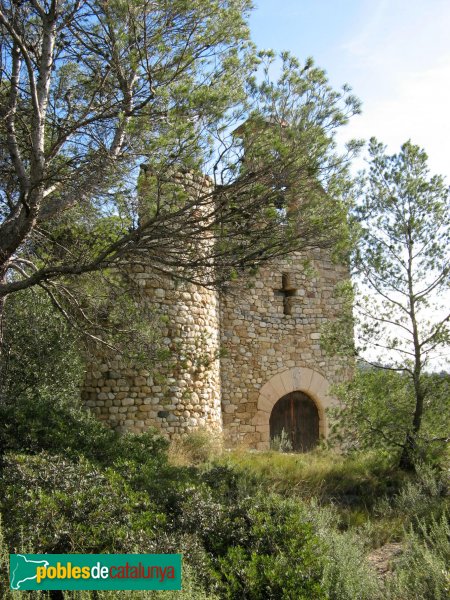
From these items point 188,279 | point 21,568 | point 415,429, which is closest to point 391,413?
point 415,429

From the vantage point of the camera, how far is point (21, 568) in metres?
3.95

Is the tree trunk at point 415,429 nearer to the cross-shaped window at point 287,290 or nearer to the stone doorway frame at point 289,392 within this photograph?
the stone doorway frame at point 289,392

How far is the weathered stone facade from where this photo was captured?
352 inches

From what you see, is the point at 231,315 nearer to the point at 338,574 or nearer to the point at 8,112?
the point at 8,112

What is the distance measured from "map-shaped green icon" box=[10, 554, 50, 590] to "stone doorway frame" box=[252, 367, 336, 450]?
7150 millimetres

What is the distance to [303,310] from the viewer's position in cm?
1191

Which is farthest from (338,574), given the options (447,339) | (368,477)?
(447,339)

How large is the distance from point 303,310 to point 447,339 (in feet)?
15.0

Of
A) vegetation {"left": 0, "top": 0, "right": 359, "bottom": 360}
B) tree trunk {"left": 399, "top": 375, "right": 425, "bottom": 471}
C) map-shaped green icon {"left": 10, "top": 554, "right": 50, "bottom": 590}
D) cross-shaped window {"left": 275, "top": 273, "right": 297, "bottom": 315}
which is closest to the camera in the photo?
map-shaped green icon {"left": 10, "top": 554, "right": 50, "bottom": 590}

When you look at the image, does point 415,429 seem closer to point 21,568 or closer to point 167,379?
point 167,379

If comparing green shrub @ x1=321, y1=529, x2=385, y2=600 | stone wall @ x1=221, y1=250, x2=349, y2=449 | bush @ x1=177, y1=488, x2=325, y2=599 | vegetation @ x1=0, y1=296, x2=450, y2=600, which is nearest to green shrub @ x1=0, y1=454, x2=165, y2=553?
vegetation @ x1=0, y1=296, x2=450, y2=600

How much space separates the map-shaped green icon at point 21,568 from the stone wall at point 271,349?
6.55 metres

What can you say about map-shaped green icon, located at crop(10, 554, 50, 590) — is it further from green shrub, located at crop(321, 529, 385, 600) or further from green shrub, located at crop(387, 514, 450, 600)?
green shrub, located at crop(387, 514, 450, 600)

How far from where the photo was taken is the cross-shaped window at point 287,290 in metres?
11.9
